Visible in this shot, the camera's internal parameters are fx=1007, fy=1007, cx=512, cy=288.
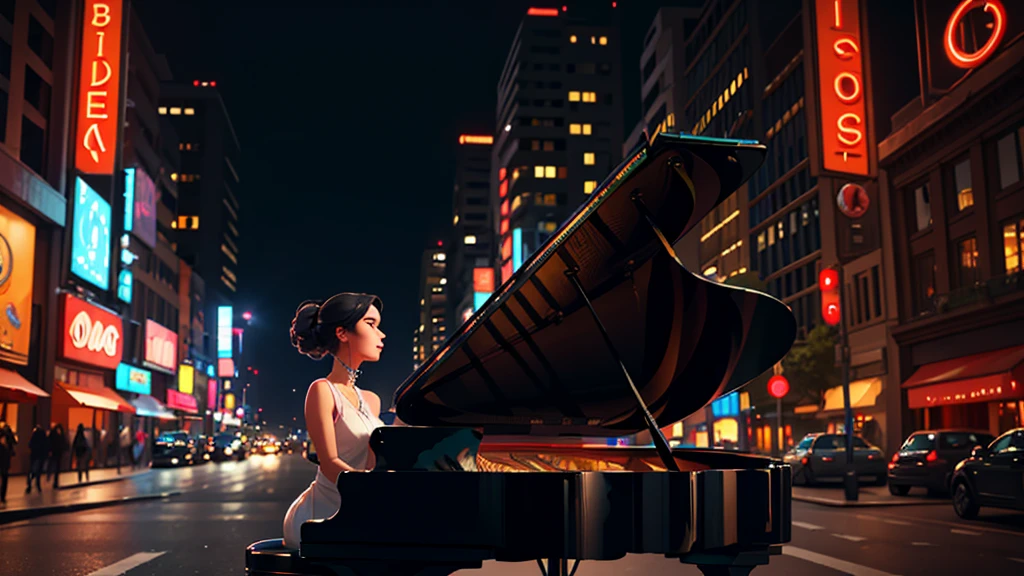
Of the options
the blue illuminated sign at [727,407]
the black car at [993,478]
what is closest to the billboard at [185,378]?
the blue illuminated sign at [727,407]

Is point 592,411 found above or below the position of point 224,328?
below

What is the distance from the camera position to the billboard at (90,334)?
39.5 meters

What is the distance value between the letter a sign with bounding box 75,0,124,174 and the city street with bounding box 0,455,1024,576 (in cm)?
2199

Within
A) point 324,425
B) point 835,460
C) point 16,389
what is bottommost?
point 835,460

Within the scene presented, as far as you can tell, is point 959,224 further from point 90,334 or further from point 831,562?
point 90,334

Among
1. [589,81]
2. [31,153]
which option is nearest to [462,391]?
[31,153]

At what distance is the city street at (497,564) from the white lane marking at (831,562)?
0.01 m

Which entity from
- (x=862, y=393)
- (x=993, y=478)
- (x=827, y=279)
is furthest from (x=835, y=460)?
(x=862, y=393)

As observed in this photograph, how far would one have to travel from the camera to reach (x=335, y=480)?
5.22 m

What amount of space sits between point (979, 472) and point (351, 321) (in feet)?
47.6

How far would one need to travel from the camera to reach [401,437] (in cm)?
521

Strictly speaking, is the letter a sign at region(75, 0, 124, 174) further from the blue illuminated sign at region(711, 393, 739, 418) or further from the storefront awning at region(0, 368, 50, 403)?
the blue illuminated sign at region(711, 393, 739, 418)

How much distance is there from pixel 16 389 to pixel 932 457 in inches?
1042

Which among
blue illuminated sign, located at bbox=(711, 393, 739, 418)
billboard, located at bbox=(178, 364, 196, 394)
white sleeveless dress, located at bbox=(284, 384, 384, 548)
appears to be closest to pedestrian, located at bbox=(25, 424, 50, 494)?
white sleeveless dress, located at bbox=(284, 384, 384, 548)
